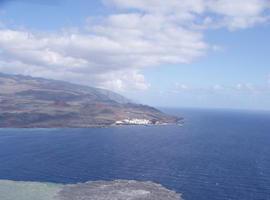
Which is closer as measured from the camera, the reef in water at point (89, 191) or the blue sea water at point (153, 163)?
the reef in water at point (89, 191)

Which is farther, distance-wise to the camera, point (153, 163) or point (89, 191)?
point (153, 163)

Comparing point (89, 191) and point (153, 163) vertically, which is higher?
point (153, 163)

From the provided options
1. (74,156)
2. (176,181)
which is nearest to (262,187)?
(176,181)

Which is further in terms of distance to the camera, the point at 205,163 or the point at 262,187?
the point at 205,163

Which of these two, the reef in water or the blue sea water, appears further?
the blue sea water

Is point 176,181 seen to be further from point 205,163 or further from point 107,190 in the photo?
point 205,163
